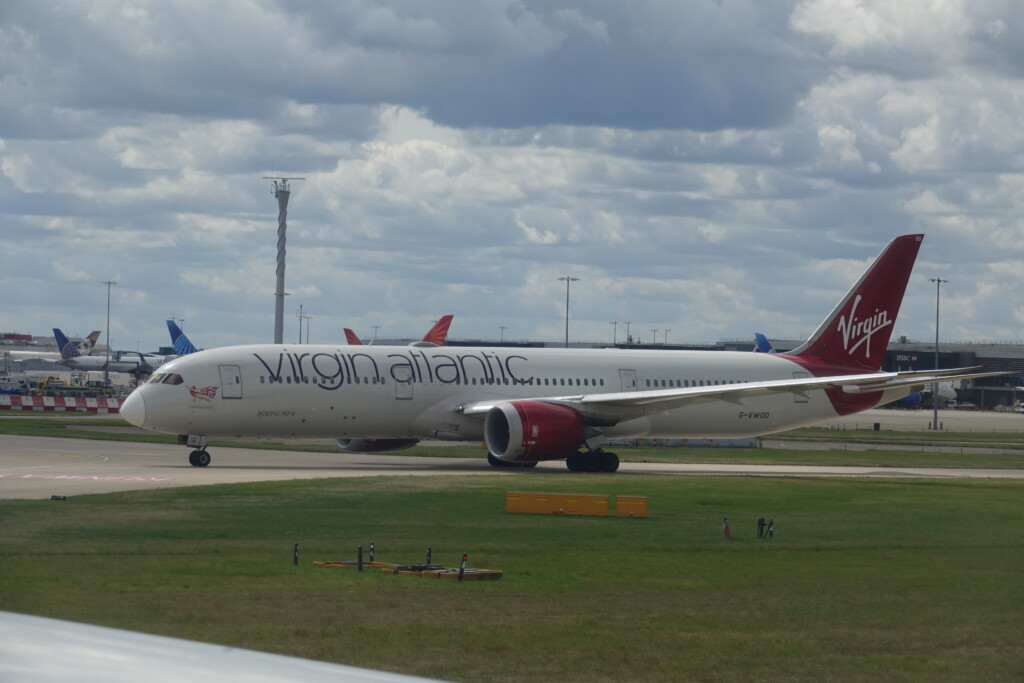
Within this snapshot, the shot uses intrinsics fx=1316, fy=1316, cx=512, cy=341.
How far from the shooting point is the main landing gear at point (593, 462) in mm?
42469

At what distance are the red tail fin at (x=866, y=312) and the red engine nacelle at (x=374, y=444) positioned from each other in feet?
50.2

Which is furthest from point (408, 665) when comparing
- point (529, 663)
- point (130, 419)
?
point (130, 419)

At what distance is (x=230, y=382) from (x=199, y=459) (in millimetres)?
2656

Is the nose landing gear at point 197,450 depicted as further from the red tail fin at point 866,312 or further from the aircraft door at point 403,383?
the red tail fin at point 866,312

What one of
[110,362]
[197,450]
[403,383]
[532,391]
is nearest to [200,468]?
[197,450]

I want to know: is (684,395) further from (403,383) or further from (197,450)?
(197,450)

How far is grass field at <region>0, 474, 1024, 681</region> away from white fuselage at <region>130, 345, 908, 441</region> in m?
10.5

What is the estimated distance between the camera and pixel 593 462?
4250 centimetres

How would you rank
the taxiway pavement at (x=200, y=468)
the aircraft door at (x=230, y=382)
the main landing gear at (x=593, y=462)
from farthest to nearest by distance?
the main landing gear at (x=593, y=462) → the aircraft door at (x=230, y=382) → the taxiway pavement at (x=200, y=468)

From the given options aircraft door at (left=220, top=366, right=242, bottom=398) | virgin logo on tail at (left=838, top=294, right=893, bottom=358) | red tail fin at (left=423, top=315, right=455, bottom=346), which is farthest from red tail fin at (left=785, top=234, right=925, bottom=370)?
red tail fin at (left=423, top=315, right=455, bottom=346)

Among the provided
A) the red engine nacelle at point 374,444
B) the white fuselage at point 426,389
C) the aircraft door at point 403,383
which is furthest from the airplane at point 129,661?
the red engine nacelle at point 374,444

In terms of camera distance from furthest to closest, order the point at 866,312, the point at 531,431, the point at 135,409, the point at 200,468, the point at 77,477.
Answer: the point at 866,312 < the point at 531,431 < the point at 135,409 < the point at 200,468 < the point at 77,477

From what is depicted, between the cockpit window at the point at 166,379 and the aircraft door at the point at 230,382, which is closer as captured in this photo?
the cockpit window at the point at 166,379

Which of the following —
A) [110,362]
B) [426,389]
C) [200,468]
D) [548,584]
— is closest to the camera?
[548,584]
